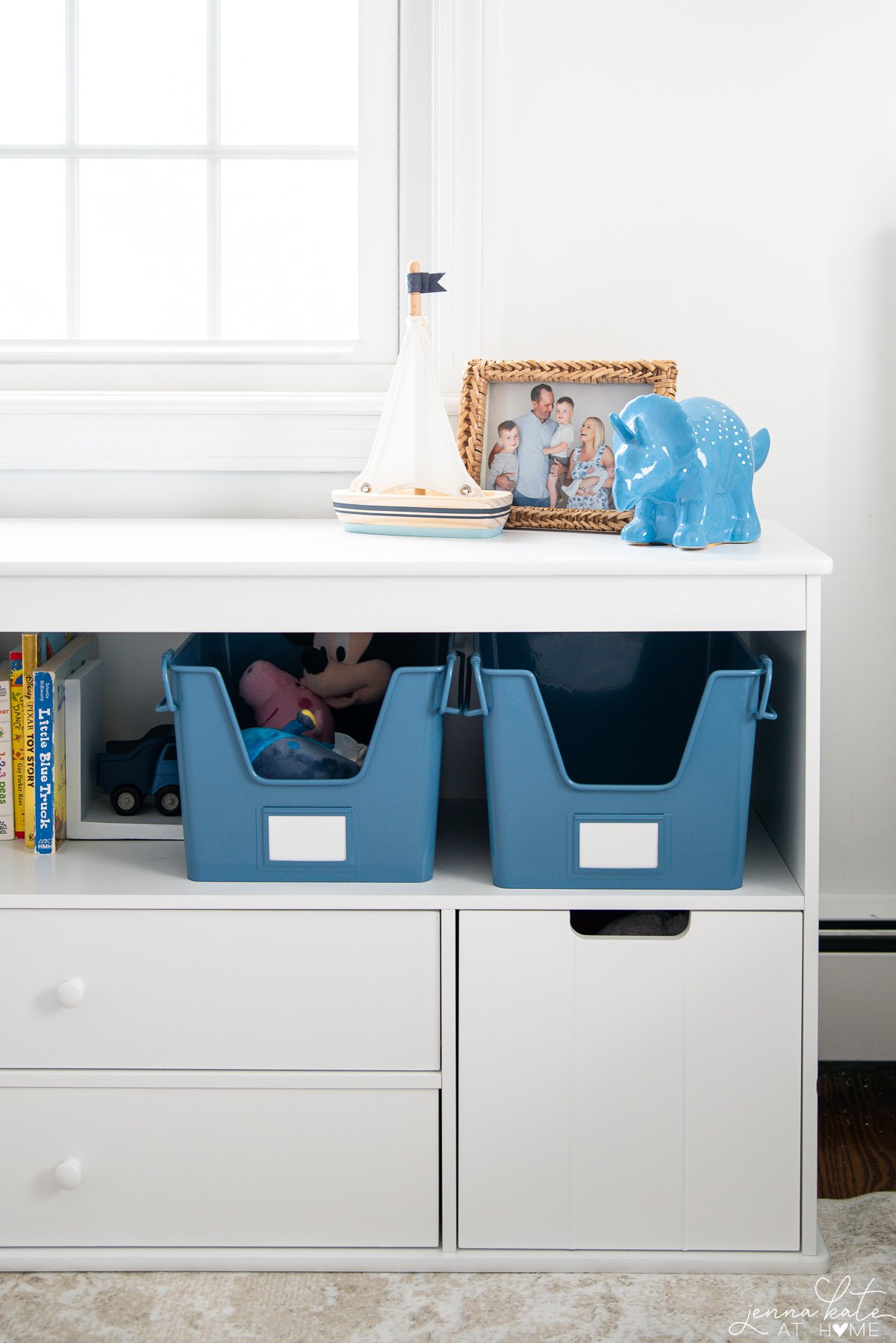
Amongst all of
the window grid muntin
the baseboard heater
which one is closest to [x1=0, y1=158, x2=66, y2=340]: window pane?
the window grid muntin

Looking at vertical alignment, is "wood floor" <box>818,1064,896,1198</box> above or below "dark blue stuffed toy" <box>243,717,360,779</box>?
below

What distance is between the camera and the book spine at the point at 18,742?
4.58 ft

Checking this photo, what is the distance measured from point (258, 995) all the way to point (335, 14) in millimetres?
1355

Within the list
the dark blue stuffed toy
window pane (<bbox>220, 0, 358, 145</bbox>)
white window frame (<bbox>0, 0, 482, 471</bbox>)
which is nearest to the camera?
the dark blue stuffed toy

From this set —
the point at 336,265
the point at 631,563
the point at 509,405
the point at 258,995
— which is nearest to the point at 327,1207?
the point at 258,995

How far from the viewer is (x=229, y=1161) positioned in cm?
126

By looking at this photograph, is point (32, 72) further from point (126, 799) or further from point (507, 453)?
point (126, 799)

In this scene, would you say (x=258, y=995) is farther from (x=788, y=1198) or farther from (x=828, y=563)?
(x=828, y=563)

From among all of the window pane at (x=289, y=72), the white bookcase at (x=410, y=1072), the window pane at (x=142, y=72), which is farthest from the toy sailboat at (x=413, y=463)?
the window pane at (x=142, y=72)

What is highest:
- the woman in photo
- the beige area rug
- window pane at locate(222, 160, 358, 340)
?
window pane at locate(222, 160, 358, 340)

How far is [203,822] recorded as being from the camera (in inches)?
50.1

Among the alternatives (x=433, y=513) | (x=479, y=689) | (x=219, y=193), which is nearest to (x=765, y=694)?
(x=479, y=689)

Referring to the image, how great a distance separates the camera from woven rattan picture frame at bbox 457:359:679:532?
1.42m

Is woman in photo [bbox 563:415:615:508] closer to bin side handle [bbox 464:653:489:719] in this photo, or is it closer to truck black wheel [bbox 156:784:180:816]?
bin side handle [bbox 464:653:489:719]
